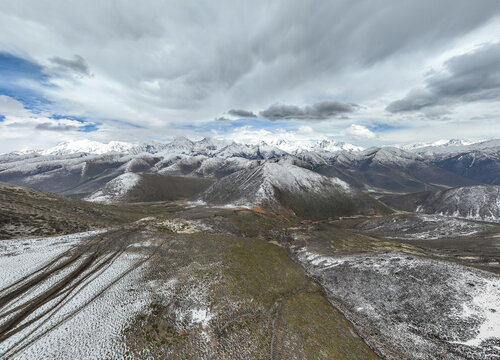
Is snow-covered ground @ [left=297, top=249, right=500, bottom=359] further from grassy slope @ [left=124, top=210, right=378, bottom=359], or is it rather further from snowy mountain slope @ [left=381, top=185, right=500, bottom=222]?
snowy mountain slope @ [left=381, top=185, right=500, bottom=222]

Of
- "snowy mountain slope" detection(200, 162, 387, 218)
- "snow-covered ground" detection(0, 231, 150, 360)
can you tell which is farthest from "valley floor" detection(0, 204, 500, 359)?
"snowy mountain slope" detection(200, 162, 387, 218)

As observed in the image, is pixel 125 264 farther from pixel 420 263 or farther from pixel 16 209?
pixel 420 263

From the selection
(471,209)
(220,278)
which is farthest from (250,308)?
(471,209)

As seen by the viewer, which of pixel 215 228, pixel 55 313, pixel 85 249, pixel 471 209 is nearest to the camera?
pixel 55 313

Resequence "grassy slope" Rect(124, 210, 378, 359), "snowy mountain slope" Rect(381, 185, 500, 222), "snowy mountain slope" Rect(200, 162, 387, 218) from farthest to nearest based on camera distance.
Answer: "snowy mountain slope" Rect(381, 185, 500, 222) < "snowy mountain slope" Rect(200, 162, 387, 218) < "grassy slope" Rect(124, 210, 378, 359)

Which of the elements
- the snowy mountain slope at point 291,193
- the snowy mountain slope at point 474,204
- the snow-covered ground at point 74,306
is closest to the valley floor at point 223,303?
the snow-covered ground at point 74,306
